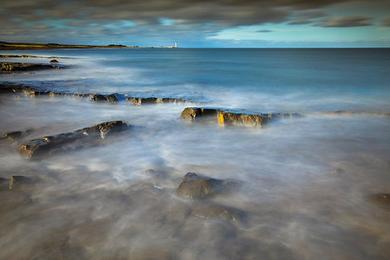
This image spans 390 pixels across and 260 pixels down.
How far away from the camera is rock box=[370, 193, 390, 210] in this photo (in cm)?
482

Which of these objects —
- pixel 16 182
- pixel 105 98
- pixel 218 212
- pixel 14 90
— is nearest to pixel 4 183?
pixel 16 182

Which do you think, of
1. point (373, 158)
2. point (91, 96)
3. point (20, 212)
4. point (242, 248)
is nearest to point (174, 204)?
point (242, 248)

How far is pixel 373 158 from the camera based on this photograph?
700 centimetres

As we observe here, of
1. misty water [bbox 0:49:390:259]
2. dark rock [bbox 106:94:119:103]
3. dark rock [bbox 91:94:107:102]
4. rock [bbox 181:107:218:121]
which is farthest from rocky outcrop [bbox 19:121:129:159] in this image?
dark rock [bbox 91:94:107:102]

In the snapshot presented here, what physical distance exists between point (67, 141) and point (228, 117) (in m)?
4.56

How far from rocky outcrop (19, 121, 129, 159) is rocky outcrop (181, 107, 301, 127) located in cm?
232

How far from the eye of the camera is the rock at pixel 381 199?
4825 millimetres

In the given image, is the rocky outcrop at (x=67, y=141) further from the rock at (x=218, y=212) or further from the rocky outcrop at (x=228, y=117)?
the rock at (x=218, y=212)

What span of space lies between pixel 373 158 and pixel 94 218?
5757 mm

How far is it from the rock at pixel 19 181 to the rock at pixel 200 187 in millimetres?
2530

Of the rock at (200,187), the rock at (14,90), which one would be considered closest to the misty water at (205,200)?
the rock at (200,187)

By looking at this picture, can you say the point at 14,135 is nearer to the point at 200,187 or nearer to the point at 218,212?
the point at 200,187

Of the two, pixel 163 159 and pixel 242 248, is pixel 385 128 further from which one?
pixel 242 248

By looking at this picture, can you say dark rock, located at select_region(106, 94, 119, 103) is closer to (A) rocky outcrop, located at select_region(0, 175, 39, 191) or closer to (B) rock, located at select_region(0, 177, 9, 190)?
(A) rocky outcrop, located at select_region(0, 175, 39, 191)
